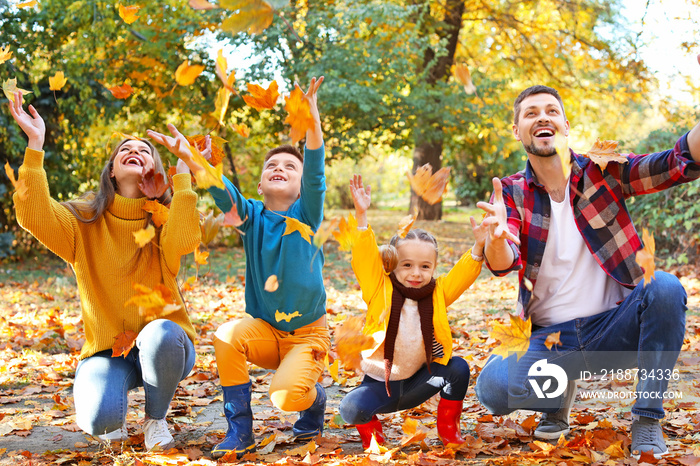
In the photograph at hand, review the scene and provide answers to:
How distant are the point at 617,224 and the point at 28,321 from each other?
203 inches

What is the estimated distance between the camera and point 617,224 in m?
2.78

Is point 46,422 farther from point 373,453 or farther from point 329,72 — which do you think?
point 329,72

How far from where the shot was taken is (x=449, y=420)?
272 cm

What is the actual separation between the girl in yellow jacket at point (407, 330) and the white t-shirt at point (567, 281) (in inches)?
14.1

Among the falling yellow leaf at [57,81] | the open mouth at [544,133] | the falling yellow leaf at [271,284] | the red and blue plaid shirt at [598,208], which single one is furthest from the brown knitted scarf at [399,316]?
the falling yellow leaf at [57,81]

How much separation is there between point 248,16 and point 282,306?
1285 millimetres

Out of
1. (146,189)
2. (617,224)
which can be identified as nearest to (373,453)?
(617,224)

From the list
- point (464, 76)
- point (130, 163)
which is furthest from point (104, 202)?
point (464, 76)

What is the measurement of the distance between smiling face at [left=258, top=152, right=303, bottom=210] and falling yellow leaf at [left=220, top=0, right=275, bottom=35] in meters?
0.70

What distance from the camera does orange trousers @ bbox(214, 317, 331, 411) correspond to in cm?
268

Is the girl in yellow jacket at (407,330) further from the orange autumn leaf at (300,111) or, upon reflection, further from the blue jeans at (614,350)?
the orange autumn leaf at (300,111)

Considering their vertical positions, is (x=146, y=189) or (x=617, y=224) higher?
(x=146, y=189)

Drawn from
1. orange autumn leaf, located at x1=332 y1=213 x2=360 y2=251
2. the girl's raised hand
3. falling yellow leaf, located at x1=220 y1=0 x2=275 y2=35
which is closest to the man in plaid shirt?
orange autumn leaf, located at x1=332 y1=213 x2=360 y2=251

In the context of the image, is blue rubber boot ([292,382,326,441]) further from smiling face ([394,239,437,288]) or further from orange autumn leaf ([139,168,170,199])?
orange autumn leaf ([139,168,170,199])
